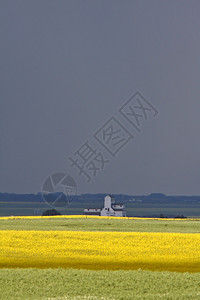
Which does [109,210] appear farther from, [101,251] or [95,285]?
[95,285]

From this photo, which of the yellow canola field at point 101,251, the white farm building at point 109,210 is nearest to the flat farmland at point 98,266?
the yellow canola field at point 101,251

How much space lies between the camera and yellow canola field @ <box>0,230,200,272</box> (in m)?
29.5

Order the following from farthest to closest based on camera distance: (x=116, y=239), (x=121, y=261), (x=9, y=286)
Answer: (x=116, y=239) → (x=121, y=261) → (x=9, y=286)

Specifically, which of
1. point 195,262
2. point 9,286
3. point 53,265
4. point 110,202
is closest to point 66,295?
point 9,286

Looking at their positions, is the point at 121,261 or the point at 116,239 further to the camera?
the point at 116,239

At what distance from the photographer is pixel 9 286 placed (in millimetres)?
22578

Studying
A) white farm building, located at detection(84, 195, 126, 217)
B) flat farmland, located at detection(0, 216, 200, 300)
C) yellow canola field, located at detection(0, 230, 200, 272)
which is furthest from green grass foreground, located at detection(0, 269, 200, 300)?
white farm building, located at detection(84, 195, 126, 217)

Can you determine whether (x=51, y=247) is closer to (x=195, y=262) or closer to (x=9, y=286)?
(x=195, y=262)

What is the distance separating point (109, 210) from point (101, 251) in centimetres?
7826

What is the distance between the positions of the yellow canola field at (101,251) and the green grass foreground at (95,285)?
2825mm

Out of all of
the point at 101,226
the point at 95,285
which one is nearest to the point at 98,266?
the point at 95,285

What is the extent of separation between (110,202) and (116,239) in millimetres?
71840

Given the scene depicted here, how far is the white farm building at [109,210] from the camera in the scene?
11225 cm

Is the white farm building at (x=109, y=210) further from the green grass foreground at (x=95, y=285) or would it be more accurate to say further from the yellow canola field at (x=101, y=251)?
the green grass foreground at (x=95, y=285)
